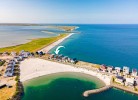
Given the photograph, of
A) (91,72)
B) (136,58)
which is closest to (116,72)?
(91,72)

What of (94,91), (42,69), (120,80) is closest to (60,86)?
(94,91)

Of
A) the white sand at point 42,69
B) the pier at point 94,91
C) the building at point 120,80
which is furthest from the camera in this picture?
the white sand at point 42,69

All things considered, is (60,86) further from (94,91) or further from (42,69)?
(42,69)

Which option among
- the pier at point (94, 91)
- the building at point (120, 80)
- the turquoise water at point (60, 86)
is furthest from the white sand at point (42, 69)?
the pier at point (94, 91)

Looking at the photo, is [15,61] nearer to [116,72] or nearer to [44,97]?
[44,97]

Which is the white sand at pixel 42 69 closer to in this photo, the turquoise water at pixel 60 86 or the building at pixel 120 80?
the turquoise water at pixel 60 86

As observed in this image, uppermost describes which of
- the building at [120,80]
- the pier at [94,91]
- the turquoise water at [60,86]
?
the building at [120,80]

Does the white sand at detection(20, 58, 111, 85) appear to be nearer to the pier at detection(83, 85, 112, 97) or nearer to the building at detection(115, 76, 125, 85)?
the building at detection(115, 76, 125, 85)
